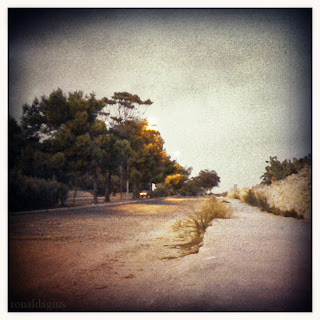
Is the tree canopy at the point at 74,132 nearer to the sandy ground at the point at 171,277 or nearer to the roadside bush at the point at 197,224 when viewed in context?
the roadside bush at the point at 197,224

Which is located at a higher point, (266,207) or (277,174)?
(277,174)

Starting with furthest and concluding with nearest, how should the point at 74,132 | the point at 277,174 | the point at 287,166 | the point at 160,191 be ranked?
the point at 160,191
the point at 74,132
the point at 277,174
the point at 287,166

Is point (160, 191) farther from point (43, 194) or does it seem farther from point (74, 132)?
point (74, 132)

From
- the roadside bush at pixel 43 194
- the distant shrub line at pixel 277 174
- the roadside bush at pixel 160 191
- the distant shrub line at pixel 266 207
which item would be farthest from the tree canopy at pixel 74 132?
the roadside bush at pixel 160 191

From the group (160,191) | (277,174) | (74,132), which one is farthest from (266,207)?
(160,191)

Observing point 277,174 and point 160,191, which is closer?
point 277,174

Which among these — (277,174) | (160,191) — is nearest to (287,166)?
(277,174)

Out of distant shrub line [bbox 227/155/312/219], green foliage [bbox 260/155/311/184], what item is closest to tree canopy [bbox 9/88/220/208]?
green foliage [bbox 260/155/311/184]

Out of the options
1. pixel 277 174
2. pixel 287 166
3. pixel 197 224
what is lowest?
pixel 197 224

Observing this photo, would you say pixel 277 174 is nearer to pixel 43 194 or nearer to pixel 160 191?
pixel 43 194

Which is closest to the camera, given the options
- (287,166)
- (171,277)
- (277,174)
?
(171,277)

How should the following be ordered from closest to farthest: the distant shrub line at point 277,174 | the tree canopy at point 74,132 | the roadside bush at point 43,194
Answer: the distant shrub line at point 277,174 < the tree canopy at point 74,132 < the roadside bush at point 43,194
